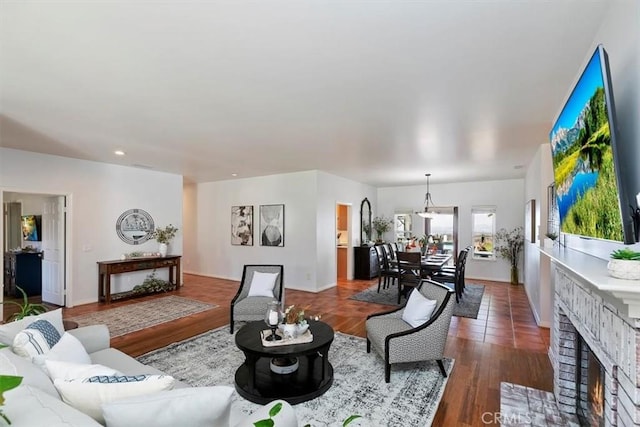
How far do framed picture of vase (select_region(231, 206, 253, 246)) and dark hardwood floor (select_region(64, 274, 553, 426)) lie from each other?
4.22 feet

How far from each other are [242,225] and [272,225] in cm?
95

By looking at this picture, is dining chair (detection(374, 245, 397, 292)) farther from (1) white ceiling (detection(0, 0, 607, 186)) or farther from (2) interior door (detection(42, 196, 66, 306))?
(2) interior door (detection(42, 196, 66, 306))

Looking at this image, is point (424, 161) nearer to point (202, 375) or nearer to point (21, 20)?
point (202, 375)

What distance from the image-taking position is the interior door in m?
5.52

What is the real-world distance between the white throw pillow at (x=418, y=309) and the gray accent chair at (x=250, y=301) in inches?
67.1

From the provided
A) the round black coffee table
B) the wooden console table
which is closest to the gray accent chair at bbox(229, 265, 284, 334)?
the round black coffee table

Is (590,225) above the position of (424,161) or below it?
below

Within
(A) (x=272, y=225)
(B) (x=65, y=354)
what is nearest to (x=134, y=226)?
(A) (x=272, y=225)

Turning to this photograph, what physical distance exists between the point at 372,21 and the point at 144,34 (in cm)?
138

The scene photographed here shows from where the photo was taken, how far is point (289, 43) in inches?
78.3

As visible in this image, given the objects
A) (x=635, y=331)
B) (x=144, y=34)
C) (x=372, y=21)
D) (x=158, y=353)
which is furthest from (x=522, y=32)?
(x=158, y=353)

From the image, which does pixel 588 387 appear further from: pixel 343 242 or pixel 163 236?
pixel 163 236

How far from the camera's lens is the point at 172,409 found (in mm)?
1142

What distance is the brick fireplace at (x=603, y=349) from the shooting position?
1.15 metres
